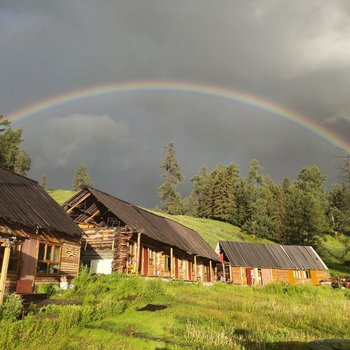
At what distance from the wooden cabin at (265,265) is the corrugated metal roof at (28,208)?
88.8ft

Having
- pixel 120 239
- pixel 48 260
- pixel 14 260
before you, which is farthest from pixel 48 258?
pixel 120 239

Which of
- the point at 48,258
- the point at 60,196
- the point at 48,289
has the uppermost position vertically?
the point at 60,196

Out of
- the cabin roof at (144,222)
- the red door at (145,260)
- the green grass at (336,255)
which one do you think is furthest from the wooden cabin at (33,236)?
the green grass at (336,255)

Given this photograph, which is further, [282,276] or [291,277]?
[291,277]

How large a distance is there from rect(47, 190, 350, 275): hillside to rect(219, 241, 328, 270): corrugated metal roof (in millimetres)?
7907

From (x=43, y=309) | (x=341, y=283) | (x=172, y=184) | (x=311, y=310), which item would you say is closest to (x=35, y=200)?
(x=43, y=309)

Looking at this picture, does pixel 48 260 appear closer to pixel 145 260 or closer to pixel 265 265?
pixel 145 260

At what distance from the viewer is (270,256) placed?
4891 centimetres

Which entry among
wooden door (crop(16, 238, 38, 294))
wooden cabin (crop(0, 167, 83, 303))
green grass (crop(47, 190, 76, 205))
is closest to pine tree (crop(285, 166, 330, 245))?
green grass (crop(47, 190, 76, 205))

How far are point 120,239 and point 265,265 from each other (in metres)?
27.0

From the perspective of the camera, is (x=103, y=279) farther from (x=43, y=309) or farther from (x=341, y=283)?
(x=341, y=283)

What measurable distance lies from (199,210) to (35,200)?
73.1 m

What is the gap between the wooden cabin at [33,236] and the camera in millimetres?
17656

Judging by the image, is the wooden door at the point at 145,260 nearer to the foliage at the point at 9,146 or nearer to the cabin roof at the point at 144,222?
the cabin roof at the point at 144,222
